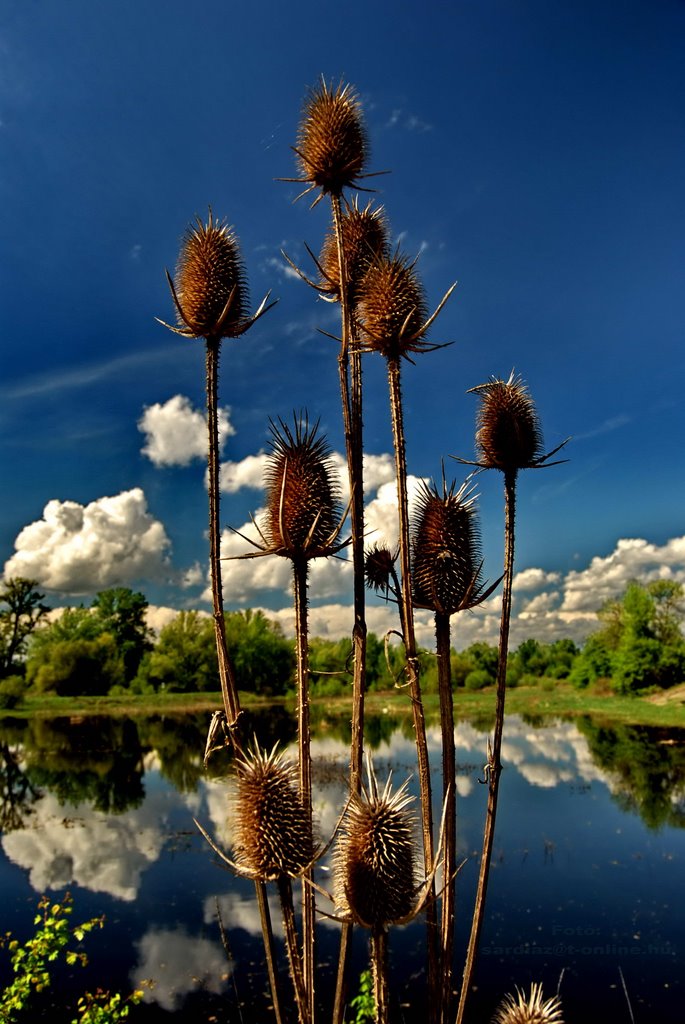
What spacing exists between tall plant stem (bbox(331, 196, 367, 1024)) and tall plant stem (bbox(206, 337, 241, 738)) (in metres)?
0.57

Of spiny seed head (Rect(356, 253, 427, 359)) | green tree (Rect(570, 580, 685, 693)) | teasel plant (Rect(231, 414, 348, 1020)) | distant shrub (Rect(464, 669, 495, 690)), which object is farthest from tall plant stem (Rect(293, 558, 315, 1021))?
distant shrub (Rect(464, 669, 495, 690))

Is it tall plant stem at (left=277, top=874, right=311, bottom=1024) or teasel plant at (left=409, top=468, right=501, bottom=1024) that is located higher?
teasel plant at (left=409, top=468, right=501, bottom=1024)

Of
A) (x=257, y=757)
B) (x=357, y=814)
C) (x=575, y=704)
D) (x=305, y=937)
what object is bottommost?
(x=575, y=704)

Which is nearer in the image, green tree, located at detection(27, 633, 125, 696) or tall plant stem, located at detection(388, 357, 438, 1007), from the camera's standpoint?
tall plant stem, located at detection(388, 357, 438, 1007)

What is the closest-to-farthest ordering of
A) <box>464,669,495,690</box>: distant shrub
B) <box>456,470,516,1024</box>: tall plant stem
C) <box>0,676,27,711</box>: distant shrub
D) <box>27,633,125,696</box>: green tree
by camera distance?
1. <box>456,470,516,1024</box>: tall plant stem
2. <box>0,676,27,711</box>: distant shrub
3. <box>27,633,125,696</box>: green tree
4. <box>464,669,495,690</box>: distant shrub

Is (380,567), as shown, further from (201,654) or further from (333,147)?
(201,654)

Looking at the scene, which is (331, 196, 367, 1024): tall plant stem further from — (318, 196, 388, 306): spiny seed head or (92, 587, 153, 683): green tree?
(92, 587, 153, 683): green tree

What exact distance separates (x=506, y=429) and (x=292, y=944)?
289 centimetres

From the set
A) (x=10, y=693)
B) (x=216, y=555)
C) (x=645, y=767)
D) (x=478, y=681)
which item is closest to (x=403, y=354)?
(x=216, y=555)

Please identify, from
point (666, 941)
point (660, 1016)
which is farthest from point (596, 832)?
point (660, 1016)

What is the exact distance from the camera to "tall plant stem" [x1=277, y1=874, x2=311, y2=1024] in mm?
2723

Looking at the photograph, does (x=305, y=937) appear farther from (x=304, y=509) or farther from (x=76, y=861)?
(x=76, y=861)

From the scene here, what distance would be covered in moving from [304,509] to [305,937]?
2.02 m

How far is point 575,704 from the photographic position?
5344 cm
